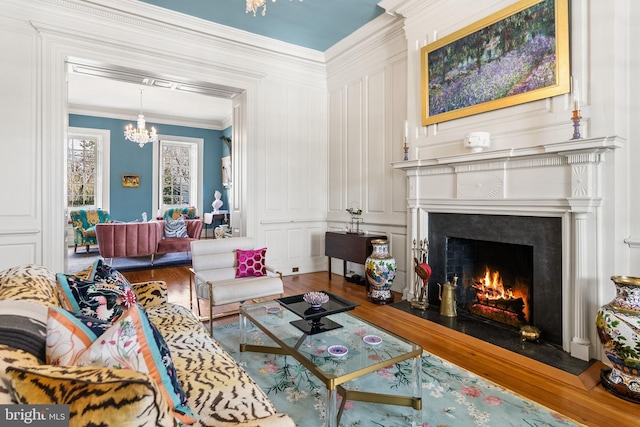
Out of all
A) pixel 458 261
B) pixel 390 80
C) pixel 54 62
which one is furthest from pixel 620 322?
pixel 54 62

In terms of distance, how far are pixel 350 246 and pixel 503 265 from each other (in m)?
1.79

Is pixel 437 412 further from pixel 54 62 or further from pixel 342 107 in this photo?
pixel 54 62

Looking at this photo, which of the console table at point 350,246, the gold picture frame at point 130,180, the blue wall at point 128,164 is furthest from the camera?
the gold picture frame at point 130,180

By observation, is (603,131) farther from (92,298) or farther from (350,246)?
(92,298)

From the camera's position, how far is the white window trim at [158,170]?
28.0 feet

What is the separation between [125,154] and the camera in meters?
8.19

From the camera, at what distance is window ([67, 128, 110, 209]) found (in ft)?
25.7

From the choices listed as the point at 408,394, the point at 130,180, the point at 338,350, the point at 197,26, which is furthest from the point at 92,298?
the point at 130,180

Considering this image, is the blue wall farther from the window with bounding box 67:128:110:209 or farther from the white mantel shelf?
the white mantel shelf

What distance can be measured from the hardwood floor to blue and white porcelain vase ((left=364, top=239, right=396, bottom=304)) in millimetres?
152

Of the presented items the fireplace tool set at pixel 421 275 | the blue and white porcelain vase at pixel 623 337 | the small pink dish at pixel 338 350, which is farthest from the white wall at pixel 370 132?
the small pink dish at pixel 338 350

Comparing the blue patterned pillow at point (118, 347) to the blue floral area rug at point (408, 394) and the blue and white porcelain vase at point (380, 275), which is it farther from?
the blue and white porcelain vase at point (380, 275)

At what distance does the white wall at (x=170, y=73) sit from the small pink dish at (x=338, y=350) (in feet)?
10.5

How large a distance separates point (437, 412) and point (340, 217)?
343cm
